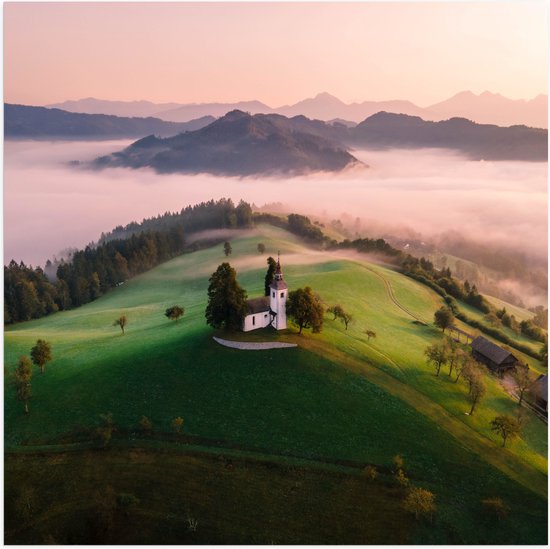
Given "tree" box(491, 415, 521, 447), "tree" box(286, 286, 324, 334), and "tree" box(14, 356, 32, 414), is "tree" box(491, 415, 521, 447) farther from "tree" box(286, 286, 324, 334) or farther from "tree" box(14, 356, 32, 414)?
"tree" box(14, 356, 32, 414)

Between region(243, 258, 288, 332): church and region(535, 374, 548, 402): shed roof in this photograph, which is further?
region(535, 374, 548, 402): shed roof

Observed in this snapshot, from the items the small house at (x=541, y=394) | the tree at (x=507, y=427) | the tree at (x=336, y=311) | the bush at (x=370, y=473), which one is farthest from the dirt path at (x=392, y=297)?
the bush at (x=370, y=473)

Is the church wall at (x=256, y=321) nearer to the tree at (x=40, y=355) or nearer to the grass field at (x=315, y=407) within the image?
the grass field at (x=315, y=407)

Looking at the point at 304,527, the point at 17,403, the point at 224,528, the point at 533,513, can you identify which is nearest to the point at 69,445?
the point at 17,403

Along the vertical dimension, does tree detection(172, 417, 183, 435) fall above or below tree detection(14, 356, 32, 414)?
below

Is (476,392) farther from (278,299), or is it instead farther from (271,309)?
(271,309)

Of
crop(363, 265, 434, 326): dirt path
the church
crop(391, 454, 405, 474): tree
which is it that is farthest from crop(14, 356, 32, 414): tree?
crop(363, 265, 434, 326): dirt path

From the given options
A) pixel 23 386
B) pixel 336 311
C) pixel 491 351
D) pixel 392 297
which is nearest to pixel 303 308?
pixel 336 311
